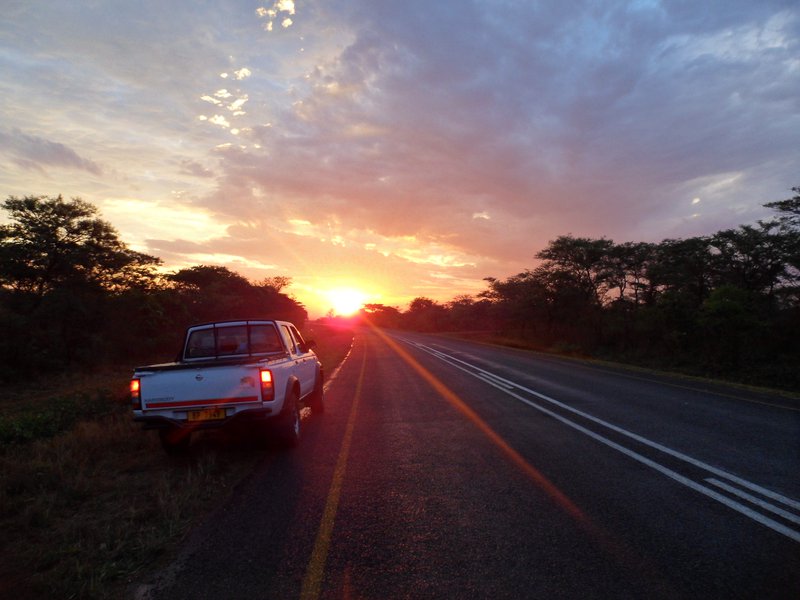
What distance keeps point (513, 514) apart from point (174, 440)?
15.8 ft

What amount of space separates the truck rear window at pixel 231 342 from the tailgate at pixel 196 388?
1845 mm

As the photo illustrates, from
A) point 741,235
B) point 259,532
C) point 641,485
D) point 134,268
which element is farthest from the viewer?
point 741,235

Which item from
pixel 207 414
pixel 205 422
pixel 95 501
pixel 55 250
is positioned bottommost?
pixel 95 501

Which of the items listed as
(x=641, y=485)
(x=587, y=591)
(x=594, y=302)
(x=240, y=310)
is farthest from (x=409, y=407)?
(x=594, y=302)

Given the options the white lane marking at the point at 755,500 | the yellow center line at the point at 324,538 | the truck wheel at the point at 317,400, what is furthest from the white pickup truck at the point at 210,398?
the white lane marking at the point at 755,500

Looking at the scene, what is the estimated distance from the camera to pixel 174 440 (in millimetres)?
6605

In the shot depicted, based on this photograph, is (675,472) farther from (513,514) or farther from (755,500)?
(513,514)

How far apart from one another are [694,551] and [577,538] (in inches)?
33.7

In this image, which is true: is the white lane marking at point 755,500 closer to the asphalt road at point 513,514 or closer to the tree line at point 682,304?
the asphalt road at point 513,514

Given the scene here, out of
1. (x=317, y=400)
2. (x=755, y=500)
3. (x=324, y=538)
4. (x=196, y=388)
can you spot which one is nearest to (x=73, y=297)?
(x=317, y=400)

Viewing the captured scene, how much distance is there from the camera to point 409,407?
10.3 meters

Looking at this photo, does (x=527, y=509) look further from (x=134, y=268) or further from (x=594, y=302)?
(x=594, y=302)

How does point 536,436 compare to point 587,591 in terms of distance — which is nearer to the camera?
point 587,591

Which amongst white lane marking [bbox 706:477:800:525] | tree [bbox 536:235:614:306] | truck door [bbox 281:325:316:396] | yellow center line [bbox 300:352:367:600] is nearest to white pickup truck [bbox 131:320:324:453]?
yellow center line [bbox 300:352:367:600]
